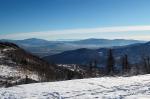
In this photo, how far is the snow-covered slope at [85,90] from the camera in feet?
54.3

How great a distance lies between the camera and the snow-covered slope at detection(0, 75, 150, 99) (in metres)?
16.5

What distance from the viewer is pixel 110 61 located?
80188mm

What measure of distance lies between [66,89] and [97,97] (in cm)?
341

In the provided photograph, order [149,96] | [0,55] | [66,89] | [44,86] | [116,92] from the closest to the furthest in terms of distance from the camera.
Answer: [149,96]
[116,92]
[66,89]
[44,86]
[0,55]

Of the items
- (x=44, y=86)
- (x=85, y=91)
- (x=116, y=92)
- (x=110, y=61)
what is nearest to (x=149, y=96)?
(x=116, y=92)

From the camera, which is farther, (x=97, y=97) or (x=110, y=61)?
(x=110, y=61)

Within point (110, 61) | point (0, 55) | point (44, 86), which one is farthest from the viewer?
point (0, 55)

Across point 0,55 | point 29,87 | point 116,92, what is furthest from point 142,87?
point 0,55

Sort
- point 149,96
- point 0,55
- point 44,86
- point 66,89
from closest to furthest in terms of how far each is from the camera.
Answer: point 149,96 → point 66,89 → point 44,86 → point 0,55

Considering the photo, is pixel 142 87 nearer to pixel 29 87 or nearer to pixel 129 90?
pixel 129 90

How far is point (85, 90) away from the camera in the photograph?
18500 mm

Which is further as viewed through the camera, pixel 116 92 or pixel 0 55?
pixel 0 55

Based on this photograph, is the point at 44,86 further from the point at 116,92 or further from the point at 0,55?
the point at 0,55

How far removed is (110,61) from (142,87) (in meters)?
61.3
